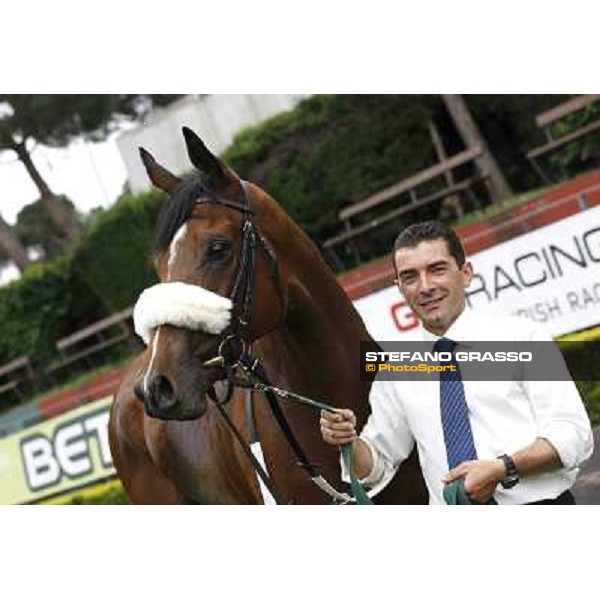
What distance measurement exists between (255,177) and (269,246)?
1592 mm

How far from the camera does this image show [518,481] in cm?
152

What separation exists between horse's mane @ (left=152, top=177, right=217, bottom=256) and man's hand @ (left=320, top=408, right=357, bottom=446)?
442 mm

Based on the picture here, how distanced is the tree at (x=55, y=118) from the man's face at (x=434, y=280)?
1.08 meters

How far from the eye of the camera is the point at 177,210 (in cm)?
173

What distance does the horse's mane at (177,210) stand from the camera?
1729mm

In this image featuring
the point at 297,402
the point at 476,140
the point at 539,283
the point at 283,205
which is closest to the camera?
the point at 297,402

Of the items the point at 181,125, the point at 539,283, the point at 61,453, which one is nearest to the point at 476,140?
the point at 539,283

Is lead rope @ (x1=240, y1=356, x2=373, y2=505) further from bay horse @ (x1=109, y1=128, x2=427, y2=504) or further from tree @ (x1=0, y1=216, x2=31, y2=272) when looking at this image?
tree @ (x1=0, y1=216, x2=31, y2=272)

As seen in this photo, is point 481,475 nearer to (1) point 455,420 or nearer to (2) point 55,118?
(1) point 455,420

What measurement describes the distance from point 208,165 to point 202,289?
0.25 m

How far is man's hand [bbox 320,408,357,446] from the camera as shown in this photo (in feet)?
5.24

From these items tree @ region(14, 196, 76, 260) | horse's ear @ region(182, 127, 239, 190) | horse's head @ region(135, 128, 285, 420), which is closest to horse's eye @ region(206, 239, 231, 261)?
horse's head @ region(135, 128, 285, 420)

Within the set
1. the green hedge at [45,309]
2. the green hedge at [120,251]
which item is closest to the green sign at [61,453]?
the green hedge at [45,309]
